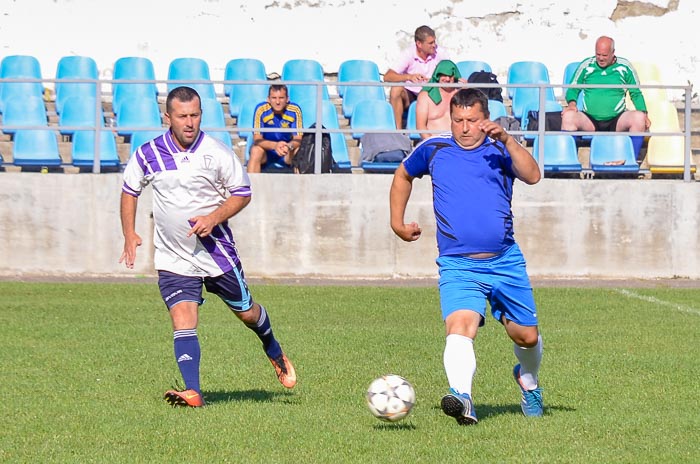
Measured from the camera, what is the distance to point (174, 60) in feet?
62.6

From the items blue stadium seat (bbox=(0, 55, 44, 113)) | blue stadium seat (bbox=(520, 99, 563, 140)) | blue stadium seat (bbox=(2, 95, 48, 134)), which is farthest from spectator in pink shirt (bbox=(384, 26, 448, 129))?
blue stadium seat (bbox=(0, 55, 44, 113))

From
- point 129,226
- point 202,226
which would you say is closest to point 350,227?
point 129,226

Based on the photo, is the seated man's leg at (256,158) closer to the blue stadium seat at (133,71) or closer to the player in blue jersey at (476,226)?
the blue stadium seat at (133,71)

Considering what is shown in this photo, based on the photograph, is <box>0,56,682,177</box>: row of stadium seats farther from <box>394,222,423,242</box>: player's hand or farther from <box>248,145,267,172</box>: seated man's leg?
<box>394,222,423,242</box>: player's hand

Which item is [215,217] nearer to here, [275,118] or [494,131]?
[494,131]

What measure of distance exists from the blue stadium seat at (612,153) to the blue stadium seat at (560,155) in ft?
0.77

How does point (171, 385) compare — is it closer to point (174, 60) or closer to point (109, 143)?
point (109, 143)

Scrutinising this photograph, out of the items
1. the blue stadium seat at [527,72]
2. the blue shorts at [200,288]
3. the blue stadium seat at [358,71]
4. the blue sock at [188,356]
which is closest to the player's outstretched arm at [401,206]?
the blue shorts at [200,288]

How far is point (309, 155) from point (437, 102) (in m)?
1.75

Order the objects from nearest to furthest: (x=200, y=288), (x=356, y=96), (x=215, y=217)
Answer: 1. (x=215, y=217)
2. (x=200, y=288)
3. (x=356, y=96)

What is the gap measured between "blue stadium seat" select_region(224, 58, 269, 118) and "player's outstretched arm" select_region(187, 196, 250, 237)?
10724mm

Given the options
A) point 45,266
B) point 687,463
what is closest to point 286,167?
point 45,266

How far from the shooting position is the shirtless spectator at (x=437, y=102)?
1564cm

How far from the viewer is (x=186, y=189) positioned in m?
7.57
